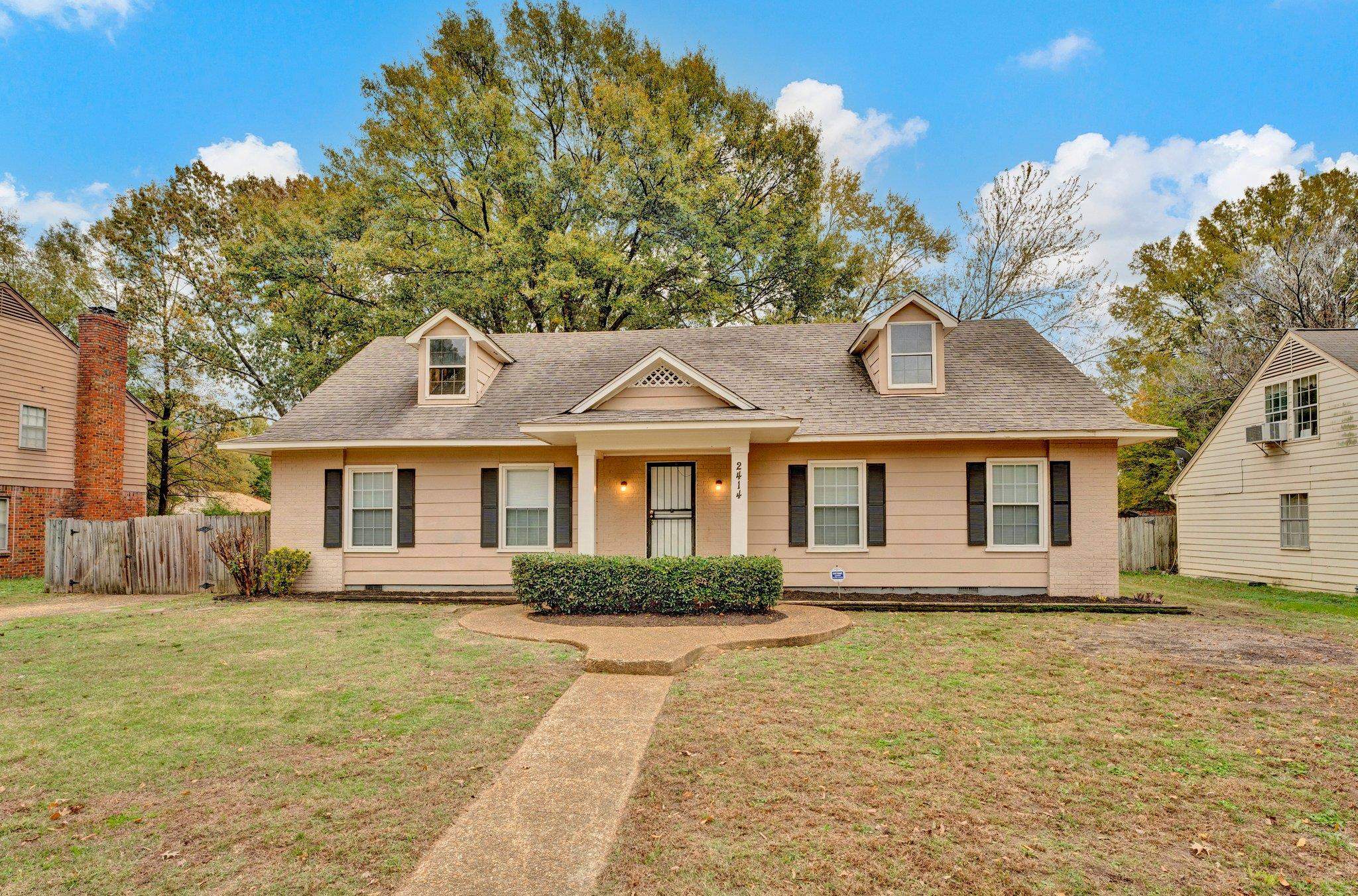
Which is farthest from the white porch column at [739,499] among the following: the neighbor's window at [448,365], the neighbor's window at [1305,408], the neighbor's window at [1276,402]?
the neighbor's window at [1276,402]

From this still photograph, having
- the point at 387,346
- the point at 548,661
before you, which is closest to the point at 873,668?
the point at 548,661

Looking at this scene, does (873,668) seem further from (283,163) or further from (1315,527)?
(283,163)

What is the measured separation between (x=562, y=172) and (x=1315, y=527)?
2115 centimetres

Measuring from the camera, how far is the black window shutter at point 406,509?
40.6ft

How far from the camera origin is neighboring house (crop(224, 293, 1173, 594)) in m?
11.2

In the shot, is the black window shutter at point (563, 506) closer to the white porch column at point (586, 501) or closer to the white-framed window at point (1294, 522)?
the white porch column at point (586, 501)

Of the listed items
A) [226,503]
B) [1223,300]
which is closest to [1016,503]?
[1223,300]

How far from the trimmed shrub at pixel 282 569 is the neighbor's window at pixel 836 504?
924cm

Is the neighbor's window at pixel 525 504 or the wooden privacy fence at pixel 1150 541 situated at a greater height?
the neighbor's window at pixel 525 504

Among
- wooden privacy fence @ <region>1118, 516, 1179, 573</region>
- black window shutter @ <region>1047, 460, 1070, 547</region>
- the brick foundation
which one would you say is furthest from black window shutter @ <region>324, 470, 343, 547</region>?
wooden privacy fence @ <region>1118, 516, 1179, 573</region>

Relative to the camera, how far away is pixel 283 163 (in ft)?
89.4

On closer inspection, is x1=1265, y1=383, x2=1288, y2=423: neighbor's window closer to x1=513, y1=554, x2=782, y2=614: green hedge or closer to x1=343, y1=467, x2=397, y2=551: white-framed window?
x1=513, y1=554, x2=782, y2=614: green hedge

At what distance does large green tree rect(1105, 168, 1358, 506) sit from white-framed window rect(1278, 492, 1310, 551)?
26.3ft

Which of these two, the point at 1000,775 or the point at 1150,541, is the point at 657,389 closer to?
the point at 1000,775
